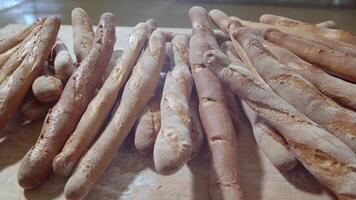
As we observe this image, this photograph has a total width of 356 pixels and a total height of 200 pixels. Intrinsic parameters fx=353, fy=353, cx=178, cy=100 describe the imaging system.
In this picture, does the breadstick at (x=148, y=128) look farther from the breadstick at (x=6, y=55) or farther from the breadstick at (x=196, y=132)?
the breadstick at (x=6, y=55)

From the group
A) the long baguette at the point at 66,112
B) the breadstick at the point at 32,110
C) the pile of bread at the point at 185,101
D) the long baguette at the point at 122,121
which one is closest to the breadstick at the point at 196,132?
the pile of bread at the point at 185,101

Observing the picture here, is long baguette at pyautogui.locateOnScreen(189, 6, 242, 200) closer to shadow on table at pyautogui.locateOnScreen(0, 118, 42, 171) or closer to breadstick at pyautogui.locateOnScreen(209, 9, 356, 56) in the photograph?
breadstick at pyautogui.locateOnScreen(209, 9, 356, 56)

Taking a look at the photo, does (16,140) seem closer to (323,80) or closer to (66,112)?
(66,112)

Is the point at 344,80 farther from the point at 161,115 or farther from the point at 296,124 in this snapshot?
the point at 161,115

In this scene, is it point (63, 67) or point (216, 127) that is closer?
point (216, 127)

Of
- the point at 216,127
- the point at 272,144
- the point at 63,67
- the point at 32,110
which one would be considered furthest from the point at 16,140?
the point at 272,144

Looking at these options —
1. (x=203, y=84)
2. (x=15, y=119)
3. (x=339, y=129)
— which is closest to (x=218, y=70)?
(x=203, y=84)
